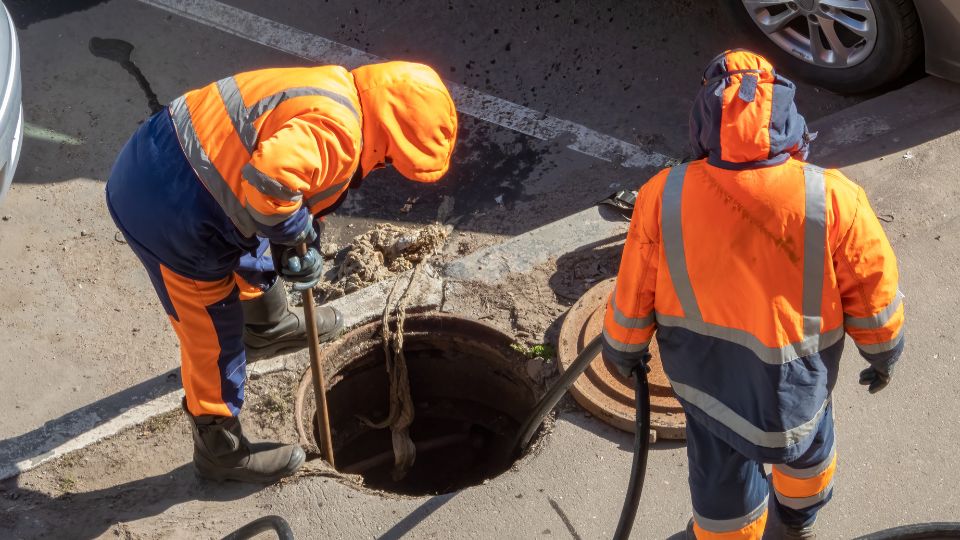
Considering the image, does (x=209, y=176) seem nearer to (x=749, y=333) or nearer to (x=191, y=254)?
(x=191, y=254)

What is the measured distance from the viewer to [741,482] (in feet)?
10.7

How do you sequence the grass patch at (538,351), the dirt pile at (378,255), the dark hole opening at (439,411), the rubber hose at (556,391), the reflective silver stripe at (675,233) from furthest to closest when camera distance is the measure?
1. the dirt pile at (378,255)
2. the dark hole opening at (439,411)
3. the grass patch at (538,351)
4. the rubber hose at (556,391)
5. the reflective silver stripe at (675,233)

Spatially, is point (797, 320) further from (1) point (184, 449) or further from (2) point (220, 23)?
(2) point (220, 23)

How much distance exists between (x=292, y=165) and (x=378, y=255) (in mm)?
1896

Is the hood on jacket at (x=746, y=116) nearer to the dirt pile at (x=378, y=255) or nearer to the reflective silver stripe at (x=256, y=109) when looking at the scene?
the reflective silver stripe at (x=256, y=109)

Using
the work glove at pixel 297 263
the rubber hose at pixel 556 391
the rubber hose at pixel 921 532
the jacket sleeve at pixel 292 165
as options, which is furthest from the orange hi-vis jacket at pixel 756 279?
the work glove at pixel 297 263

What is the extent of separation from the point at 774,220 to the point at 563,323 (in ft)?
5.79

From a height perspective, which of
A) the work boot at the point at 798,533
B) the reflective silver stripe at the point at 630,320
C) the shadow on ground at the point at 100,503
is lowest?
the work boot at the point at 798,533

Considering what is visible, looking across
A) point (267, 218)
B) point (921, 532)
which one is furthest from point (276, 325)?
point (921, 532)

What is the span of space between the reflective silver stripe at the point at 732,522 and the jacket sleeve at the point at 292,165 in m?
A: 1.60

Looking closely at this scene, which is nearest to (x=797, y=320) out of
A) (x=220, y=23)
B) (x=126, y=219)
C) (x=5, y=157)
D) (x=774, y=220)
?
(x=774, y=220)

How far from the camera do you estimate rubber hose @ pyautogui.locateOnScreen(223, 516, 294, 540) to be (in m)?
3.40

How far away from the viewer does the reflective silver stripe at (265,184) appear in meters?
3.14

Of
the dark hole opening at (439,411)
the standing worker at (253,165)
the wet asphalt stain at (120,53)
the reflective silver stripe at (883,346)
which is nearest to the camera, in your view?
the reflective silver stripe at (883,346)
